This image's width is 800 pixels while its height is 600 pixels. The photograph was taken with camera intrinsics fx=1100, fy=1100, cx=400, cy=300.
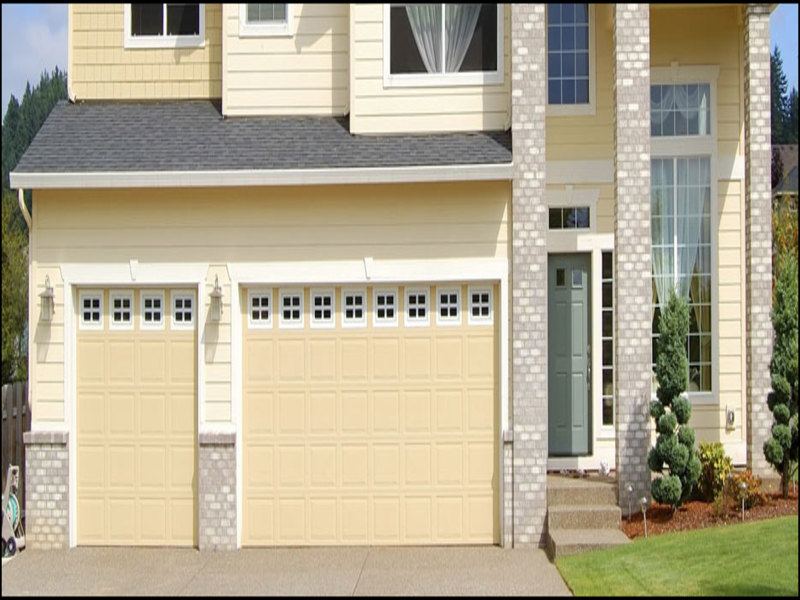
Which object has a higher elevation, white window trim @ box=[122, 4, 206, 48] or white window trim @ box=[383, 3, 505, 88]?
white window trim @ box=[122, 4, 206, 48]

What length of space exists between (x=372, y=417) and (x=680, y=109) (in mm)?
5084

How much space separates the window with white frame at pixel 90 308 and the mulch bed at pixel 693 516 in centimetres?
575

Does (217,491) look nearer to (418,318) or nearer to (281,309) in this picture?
(281,309)

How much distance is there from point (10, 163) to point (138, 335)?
25710 mm

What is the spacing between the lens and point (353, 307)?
11.3m

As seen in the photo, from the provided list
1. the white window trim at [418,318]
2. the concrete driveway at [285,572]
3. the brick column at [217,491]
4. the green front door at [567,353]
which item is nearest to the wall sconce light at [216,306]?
the brick column at [217,491]

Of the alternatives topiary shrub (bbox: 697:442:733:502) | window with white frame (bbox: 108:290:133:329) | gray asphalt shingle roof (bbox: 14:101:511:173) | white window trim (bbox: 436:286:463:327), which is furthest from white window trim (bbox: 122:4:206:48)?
topiary shrub (bbox: 697:442:733:502)

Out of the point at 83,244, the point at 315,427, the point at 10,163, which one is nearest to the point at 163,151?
the point at 83,244

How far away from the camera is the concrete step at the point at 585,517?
34.8ft

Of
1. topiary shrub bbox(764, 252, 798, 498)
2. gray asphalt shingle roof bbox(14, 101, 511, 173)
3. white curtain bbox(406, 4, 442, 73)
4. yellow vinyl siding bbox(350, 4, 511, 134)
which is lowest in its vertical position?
topiary shrub bbox(764, 252, 798, 498)

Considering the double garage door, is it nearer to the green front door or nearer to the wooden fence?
the wooden fence

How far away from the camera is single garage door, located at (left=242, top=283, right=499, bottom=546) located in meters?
11.2

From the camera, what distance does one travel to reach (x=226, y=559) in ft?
35.3

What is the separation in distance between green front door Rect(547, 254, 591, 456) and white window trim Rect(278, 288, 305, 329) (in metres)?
2.88
